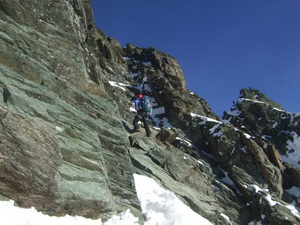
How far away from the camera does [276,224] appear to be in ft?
104

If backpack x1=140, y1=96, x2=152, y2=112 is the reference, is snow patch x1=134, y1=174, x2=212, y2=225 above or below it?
below

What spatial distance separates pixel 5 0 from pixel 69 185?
8908 millimetres

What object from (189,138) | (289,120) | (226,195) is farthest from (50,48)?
(289,120)

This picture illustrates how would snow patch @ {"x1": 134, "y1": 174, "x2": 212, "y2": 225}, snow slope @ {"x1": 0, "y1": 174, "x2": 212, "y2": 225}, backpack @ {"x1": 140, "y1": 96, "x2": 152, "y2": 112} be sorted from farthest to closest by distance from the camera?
backpack @ {"x1": 140, "y1": 96, "x2": 152, "y2": 112} → snow patch @ {"x1": 134, "y1": 174, "x2": 212, "y2": 225} → snow slope @ {"x1": 0, "y1": 174, "x2": 212, "y2": 225}

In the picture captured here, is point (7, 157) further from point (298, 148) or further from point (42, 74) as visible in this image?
point (298, 148)

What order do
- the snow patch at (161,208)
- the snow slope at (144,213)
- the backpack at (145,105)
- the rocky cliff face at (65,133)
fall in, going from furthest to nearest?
1. the backpack at (145,105)
2. the snow patch at (161,208)
3. the rocky cliff face at (65,133)
4. the snow slope at (144,213)

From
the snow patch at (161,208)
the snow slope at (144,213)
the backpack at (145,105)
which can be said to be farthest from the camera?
the backpack at (145,105)

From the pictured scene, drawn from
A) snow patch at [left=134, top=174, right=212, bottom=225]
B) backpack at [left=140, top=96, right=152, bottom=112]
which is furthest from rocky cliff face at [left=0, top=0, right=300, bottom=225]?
backpack at [left=140, top=96, right=152, bottom=112]

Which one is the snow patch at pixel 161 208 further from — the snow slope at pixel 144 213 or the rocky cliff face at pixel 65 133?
the rocky cliff face at pixel 65 133

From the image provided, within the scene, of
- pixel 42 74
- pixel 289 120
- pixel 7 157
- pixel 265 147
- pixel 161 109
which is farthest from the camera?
pixel 289 120

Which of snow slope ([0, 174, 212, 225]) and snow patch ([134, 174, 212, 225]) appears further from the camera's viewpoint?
snow patch ([134, 174, 212, 225])

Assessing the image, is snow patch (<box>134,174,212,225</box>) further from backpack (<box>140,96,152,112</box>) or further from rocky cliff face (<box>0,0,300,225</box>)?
backpack (<box>140,96,152,112</box>)

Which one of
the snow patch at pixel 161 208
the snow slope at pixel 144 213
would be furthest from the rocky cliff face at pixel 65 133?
the snow patch at pixel 161 208

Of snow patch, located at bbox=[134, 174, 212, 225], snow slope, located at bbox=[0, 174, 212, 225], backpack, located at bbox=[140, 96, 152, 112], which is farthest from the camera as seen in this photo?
backpack, located at bbox=[140, 96, 152, 112]
